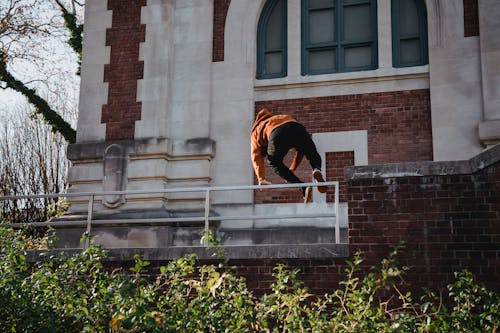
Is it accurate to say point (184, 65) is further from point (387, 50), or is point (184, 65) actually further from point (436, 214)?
point (436, 214)

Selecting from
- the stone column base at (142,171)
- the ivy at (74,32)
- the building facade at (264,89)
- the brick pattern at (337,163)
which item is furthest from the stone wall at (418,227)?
the ivy at (74,32)

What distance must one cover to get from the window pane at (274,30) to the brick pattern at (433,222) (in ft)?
18.2

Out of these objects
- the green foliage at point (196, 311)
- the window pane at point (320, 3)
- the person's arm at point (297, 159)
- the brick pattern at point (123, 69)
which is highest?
the window pane at point (320, 3)

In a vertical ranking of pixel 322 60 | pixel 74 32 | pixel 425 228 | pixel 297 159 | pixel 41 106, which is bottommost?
pixel 425 228

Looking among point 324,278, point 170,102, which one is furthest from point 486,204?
point 170,102

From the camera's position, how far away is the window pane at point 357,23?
12.5 metres

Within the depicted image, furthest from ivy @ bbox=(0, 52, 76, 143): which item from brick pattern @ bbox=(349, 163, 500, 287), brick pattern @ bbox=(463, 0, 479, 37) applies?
brick pattern @ bbox=(349, 163, 500, 287)

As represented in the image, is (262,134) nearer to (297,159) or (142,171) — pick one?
(297,159)

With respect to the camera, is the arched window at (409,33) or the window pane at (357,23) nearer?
the arched window at (409,33)

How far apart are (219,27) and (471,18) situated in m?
4.70

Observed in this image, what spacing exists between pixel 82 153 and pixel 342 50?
5.36 metres

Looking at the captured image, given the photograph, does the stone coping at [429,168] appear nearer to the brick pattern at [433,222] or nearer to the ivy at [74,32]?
the brick pattern at [433,222]

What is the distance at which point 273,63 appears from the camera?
12883 mm

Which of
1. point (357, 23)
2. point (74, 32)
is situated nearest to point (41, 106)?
point (74, 32)
